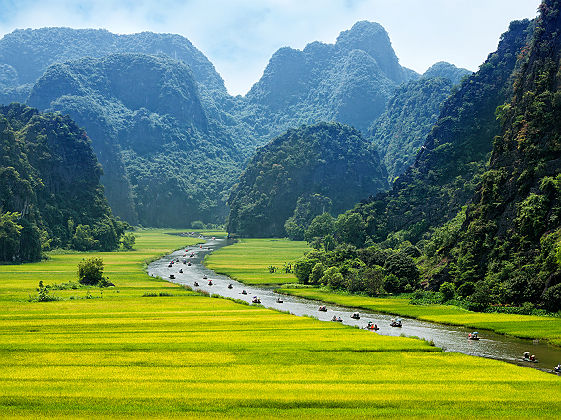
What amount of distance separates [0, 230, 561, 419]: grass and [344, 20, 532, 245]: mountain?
84.7 meters

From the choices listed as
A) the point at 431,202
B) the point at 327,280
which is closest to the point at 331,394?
the point at 327,280

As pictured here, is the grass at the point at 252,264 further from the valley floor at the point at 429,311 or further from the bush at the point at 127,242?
the bush at the point at 127,242

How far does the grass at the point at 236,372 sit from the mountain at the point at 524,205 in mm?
25746

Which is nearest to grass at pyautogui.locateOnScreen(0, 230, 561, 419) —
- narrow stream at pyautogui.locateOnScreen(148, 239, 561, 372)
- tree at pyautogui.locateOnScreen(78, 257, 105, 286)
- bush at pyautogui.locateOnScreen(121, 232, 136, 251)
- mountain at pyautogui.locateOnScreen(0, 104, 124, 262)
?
narrow stream at pyautogui.locateOnScreen(148, 239, 561, 372)

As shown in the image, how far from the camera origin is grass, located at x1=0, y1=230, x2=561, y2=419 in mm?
31953

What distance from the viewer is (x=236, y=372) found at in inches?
1551

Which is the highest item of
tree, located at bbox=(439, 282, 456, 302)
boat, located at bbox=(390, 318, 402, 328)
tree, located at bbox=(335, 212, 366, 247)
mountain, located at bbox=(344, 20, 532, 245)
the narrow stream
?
mountain, located at bbox=(344, 20, 532, 245)

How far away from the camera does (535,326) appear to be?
59719 mm


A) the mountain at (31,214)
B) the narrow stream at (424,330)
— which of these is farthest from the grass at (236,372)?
the mountain at (31,214)

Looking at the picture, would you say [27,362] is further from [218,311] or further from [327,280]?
[327,280]

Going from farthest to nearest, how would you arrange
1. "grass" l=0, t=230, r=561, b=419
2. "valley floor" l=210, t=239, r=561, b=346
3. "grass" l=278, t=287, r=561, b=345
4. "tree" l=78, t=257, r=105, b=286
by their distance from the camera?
"tree" l=78, t=257, r=105, b=286
"valley floor" l=210, t=239, r=561, b=346
"grass" l=278, t=287, r=561, b=345
"grass" l=0, t=230, r=561, b=419

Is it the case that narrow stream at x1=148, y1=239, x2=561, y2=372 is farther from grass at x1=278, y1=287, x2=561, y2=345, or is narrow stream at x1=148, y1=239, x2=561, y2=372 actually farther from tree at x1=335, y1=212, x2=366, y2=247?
tree at x1=335, y1=212, x2=366, y2=247

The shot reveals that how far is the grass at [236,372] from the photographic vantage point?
105 ft

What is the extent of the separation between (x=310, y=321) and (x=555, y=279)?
29.3 metres
